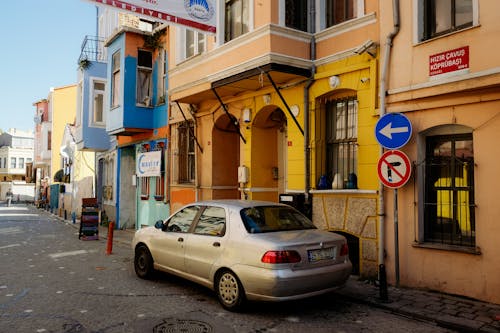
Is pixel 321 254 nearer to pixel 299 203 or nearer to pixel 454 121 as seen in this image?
pixel 454 121

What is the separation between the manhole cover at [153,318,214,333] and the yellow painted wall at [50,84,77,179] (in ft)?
115

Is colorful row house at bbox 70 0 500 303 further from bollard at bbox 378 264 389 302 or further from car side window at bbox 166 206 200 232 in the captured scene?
car side window at bbox 166 206 200 232

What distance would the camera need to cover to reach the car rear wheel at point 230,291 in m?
6.06

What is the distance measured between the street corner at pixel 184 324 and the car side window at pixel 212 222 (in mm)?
1270

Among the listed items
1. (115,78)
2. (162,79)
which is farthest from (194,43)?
(115,78)

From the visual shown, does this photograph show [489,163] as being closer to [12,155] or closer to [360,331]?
[360,331]

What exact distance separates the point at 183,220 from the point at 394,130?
3.90 metres

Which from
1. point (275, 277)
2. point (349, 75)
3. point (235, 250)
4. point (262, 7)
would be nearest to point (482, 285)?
point (275, 277)

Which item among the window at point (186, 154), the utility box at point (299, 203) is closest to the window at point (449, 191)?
the utility box at point (299, 203)

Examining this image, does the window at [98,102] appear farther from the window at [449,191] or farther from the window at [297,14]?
the window at [449,191]

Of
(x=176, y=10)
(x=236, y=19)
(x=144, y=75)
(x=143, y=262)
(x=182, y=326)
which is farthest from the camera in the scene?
(x=144, y=75)

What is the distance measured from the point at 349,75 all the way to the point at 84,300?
21.3 ft

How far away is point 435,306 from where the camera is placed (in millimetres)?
6430

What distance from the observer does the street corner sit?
5.49 meters
